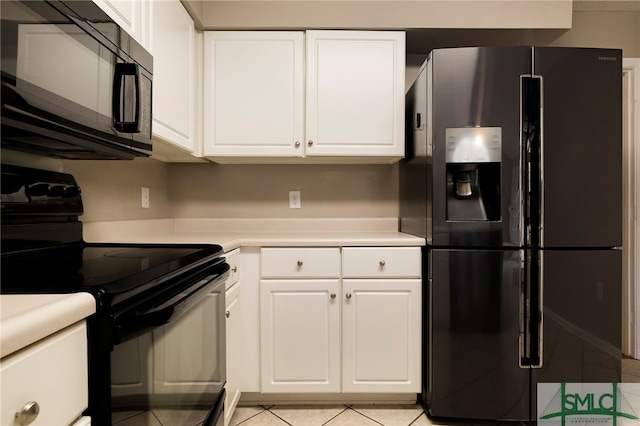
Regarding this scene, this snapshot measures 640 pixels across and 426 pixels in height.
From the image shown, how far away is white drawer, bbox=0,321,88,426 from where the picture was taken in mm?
490

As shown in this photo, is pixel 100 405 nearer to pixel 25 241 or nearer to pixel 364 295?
pixel 25 241

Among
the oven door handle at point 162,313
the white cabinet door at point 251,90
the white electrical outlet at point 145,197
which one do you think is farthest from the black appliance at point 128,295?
the white cabinet door at point 251,90

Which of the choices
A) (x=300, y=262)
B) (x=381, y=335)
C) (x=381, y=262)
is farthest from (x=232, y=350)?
(x=381, y=262)

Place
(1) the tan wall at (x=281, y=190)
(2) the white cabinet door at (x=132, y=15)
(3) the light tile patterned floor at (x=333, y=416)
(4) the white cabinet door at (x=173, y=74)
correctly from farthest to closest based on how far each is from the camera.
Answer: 1. (1) the tan wall at (x=281, y=190)
2. (3) the light tile patterned floor at (x=333, y=416)
3. (4) the white cabinet door at (x=173, y=74)
4. (2) the white cabinet door at (x=132, y=15)

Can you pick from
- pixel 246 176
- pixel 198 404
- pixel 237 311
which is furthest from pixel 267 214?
pixel 198 404

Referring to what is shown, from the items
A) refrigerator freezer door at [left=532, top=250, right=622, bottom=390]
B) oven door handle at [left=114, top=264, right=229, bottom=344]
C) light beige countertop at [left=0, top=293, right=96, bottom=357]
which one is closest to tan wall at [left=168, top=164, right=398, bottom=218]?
refrigerator freezer door at [left=532, top=250, right=622, bottom=390]

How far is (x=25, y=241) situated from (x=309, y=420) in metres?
1.47

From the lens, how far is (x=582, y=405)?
1.77 meters

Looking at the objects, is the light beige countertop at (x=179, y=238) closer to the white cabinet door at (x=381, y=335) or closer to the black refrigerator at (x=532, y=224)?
the white cabinet door at (x=381, y=335)

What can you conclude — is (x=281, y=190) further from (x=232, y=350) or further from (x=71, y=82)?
(x=71, y=82)

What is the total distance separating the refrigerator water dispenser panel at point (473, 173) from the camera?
1.77 meters

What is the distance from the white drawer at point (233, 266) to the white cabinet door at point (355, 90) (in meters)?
0.75

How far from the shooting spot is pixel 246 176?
2.49 m

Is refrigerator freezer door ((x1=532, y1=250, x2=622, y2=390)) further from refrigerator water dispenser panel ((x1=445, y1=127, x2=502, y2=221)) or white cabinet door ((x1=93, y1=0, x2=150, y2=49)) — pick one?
white cabinet door ((x1=93, y1=0, x2=150, y2=49))
